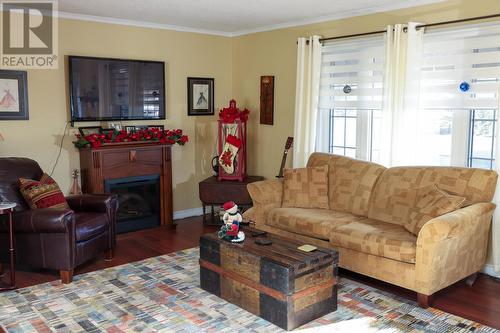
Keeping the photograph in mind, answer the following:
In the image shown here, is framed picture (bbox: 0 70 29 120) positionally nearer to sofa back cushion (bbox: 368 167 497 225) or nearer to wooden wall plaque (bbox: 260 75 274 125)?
wooden wall plaque (bbox: 260 75 274 125)

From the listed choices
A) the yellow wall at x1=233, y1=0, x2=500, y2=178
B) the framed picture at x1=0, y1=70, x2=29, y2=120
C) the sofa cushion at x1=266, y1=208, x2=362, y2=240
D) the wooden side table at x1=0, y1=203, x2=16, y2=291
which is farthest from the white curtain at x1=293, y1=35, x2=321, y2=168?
the wooden side table at x1=0, y1=203, x2=16, y2=291

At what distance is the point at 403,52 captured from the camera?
438 centimetres

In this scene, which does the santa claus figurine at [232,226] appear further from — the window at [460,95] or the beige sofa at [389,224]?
the window at [460,95]

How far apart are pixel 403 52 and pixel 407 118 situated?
59 cm

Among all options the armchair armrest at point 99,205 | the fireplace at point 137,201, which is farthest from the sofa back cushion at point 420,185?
the fireplace at point 137,201

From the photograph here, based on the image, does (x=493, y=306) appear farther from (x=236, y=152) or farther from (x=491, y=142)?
(x=236, y=152)

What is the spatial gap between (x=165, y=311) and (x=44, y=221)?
1.21m

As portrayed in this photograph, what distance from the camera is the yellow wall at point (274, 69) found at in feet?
16.2

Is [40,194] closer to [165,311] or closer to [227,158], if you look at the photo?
[165,311]

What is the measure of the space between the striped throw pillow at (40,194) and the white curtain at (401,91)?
2.97m

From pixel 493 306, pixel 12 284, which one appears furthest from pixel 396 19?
pixel 12 284

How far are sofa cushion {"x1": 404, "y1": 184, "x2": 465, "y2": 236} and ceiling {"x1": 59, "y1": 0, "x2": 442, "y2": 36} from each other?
172 cm

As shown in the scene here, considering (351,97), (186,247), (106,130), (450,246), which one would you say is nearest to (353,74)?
(351,97)

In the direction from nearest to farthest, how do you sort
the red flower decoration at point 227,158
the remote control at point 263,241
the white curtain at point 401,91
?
the remote control at point 263,241, the white curtain at point 401,91, the red flower decoration at point 227,158
